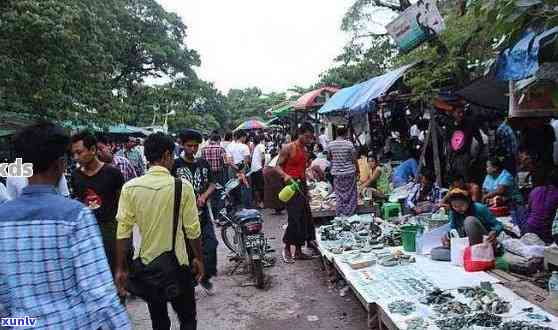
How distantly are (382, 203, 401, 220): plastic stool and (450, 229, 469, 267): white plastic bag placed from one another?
2.81 m

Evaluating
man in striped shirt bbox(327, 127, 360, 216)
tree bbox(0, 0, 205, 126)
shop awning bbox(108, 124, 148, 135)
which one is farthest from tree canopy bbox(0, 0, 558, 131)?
shop awning bbox(108, 124, 148, 135)

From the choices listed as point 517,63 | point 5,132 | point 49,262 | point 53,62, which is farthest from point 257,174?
point 49,262

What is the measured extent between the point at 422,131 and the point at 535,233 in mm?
6625

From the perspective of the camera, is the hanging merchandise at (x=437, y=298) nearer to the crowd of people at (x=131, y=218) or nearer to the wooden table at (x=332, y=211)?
the crowd of people at (x=131, y=218)

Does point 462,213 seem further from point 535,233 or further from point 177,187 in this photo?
point 177,187

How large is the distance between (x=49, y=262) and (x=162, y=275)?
1.30 metres

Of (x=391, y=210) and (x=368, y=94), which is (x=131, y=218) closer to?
(x=391, y=210)

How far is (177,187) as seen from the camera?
3.13 meters

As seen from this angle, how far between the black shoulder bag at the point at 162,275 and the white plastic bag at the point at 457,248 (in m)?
2.91

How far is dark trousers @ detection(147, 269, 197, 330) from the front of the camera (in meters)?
3.20

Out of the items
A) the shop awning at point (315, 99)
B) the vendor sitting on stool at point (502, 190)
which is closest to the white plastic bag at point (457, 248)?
the vendor sitting on stool at point (502, 190)

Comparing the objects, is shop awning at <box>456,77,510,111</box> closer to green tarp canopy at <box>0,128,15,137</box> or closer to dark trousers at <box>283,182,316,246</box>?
dark trousers at <box>283,182,316,246</box>

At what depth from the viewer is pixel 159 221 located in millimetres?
3078

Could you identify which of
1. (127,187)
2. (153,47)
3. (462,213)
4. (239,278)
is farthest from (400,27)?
(153,47)
